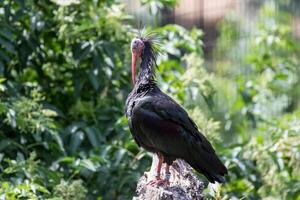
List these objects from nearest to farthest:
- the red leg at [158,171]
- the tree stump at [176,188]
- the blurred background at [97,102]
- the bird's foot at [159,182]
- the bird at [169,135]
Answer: the tree stump at [176,188], the bird's foot at [159,182], the red leg at [158,171], the bird at [169,135], the blurred background at [97,102]

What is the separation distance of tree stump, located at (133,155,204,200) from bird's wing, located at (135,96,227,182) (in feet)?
0.47

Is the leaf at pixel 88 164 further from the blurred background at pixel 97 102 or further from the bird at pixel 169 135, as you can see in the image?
the bird at pixel 169 135

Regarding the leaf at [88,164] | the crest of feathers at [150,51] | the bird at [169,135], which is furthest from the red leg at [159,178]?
the leaf at [88,164]

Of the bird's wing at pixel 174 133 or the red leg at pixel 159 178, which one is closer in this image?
the red leg at pixel 159 178

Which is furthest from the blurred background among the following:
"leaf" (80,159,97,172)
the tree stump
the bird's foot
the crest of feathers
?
the bird's foot

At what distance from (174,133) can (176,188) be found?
86cm

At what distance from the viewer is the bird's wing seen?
6.71 metres

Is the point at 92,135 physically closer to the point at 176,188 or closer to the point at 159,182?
the point at 159,182

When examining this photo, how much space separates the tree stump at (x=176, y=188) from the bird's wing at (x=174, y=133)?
142 mm

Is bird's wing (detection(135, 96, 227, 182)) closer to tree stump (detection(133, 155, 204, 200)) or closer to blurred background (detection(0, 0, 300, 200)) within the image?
tree stump (detection(133, 155, 204, 200))

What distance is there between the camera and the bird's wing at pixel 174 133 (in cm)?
671

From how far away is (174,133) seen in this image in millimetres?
6793

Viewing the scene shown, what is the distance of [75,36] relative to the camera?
8.23 m

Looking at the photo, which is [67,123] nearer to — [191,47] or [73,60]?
[73,60]
